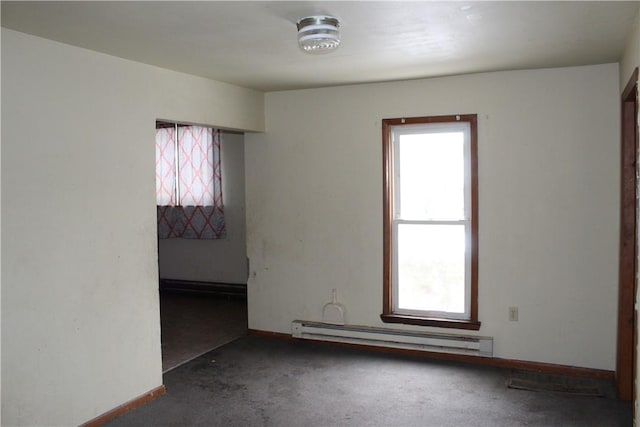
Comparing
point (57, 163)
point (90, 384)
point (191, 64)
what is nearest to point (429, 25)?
point (191, 64)

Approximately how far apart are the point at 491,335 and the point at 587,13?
8.25 ft

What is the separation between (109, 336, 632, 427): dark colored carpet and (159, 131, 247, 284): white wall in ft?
8.08

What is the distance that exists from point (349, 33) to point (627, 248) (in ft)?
7.74

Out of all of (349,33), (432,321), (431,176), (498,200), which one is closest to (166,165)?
(431,176)

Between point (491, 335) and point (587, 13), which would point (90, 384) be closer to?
point (491, 335)

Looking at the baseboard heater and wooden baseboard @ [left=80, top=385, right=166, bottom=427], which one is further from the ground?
the baseboard heater

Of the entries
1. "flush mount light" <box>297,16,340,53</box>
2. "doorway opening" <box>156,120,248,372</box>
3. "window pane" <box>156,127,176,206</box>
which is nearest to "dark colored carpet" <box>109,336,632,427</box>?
"doorway opening" <box>156,120,248,372</box>

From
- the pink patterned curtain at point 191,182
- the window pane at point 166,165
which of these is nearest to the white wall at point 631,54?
the pink patterned curtain at point 191,182

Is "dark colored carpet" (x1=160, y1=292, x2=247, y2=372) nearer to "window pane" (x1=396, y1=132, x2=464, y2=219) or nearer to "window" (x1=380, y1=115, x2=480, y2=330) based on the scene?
"window" (x1=380, y1=115, x2=480, y2=330)

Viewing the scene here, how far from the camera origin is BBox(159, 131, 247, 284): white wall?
22.3ft

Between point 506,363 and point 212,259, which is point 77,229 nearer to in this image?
point 506,363

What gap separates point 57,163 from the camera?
3.09 m

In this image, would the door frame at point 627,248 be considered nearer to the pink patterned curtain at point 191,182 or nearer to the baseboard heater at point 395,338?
the baseboard heater at point 395,338

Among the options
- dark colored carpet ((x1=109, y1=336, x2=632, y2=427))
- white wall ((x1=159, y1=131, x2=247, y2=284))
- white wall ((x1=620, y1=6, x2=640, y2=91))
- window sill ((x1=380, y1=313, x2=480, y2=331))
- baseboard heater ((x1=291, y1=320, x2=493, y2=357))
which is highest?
white wall ((x1=620, y1=6, x2=640, y2=91))
